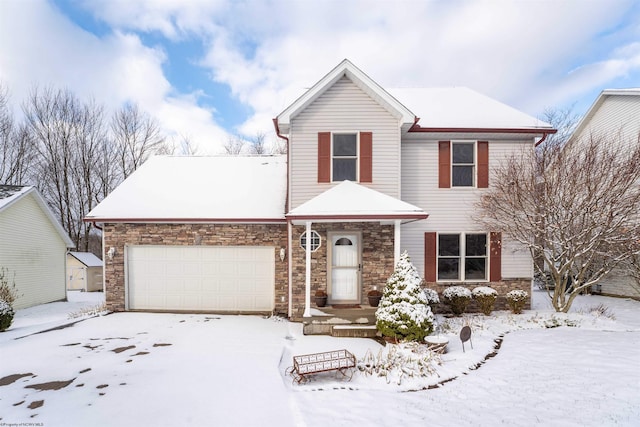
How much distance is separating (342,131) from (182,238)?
667 cm

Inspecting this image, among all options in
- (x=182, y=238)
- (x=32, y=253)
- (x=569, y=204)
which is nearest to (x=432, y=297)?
(x=569, y=204)

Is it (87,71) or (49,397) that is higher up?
(87,71)

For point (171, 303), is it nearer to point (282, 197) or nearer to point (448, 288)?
point (282, 197)

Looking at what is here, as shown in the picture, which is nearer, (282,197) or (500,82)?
(282,197)

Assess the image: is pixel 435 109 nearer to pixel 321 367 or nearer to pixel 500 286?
pixel 500 286

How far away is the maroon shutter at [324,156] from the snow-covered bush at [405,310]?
3656mm

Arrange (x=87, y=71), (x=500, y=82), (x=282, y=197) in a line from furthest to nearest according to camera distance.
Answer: (x=500, y=82) → (x=87, y=71) → (x=282, y=197)

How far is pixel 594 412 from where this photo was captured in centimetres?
448

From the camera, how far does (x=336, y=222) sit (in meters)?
9.62

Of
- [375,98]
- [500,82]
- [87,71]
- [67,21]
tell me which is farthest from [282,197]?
[500,82]

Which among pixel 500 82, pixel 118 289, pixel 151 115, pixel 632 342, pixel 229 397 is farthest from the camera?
pixel 151 115

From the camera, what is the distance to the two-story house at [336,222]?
9508 mm

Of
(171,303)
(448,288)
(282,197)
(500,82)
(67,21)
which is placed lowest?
(171,303)

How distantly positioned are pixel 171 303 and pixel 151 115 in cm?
2229
